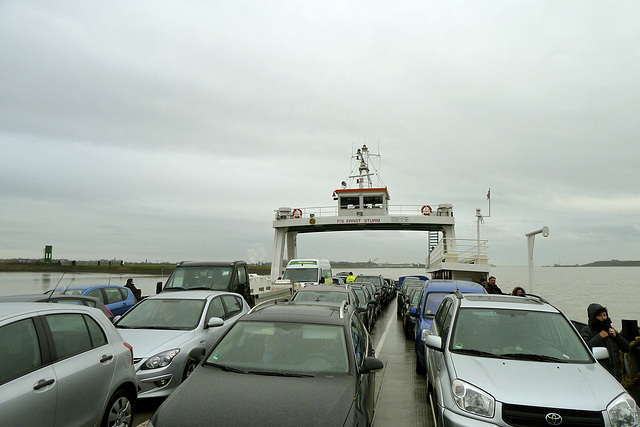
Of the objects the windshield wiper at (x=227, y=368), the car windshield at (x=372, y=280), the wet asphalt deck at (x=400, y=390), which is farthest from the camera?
the car windshield at (x=372, y=280)

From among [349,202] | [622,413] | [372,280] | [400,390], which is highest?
[349,202]

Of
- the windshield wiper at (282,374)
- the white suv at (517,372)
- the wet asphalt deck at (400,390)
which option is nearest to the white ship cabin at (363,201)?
the wet asphalt deck at (400,390)

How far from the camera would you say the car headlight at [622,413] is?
11.5 feet

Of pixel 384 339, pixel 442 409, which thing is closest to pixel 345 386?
pixel 442 409

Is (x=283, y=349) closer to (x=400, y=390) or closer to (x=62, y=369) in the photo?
(x=62, y=369)

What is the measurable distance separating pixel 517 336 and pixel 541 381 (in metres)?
0.88

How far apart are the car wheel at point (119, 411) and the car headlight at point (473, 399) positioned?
3.10 metres

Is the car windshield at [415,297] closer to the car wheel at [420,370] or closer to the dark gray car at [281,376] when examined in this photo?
the car wheel at [420,370]

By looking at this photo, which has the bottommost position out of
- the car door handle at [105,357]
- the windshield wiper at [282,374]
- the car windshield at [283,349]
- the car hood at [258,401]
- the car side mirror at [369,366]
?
the car hood at [258,401]

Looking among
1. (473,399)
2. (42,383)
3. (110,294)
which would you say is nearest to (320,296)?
(473,399)

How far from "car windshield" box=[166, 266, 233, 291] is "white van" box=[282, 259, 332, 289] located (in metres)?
6.38

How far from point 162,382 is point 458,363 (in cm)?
342

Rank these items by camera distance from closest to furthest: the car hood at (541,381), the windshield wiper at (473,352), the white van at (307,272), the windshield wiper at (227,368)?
1. the car hood at (541,381)
2. the windshield wiper at (227,368)
3. the windshield wiper at (473,352)
4. the white van at (307,272)

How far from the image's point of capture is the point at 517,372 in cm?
407
